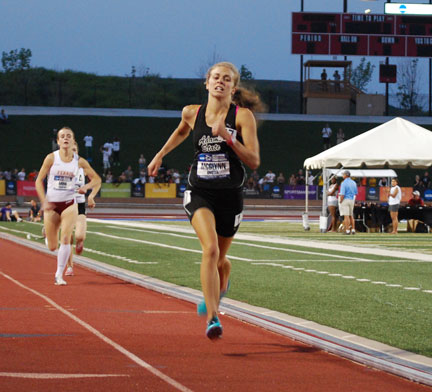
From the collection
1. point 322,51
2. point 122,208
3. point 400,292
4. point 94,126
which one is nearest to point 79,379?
point 400,292

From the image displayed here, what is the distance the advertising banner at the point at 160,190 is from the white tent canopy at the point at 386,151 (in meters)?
21.8

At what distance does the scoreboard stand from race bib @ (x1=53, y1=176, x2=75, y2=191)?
4969 cm

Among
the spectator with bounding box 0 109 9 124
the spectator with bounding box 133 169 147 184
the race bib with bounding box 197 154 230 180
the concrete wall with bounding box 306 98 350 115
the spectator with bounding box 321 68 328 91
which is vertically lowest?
the spectator with bounding box 133 169 147 184

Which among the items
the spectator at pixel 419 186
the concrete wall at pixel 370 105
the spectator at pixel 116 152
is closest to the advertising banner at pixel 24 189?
the spectator at pixel 116 152

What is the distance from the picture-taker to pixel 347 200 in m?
27.6

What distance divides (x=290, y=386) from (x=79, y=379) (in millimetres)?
1355

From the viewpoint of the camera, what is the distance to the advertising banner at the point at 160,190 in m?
49.6

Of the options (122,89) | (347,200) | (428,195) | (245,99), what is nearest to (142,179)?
(428,195)

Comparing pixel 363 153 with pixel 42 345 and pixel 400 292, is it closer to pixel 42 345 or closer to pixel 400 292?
pixel 400 292

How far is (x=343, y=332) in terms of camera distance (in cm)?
788

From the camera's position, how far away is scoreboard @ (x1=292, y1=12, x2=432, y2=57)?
198 feet

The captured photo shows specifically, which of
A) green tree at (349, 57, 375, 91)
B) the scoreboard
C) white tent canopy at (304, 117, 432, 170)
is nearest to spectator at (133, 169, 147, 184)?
the scoreboard

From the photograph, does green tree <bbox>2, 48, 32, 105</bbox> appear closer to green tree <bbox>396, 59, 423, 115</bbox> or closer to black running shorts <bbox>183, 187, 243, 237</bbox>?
green tree <bbox>396, 59, 423, 115</bbox>

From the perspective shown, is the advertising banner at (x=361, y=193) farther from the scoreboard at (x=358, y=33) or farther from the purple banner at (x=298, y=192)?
the scoreboard at (x=358, y=33)
